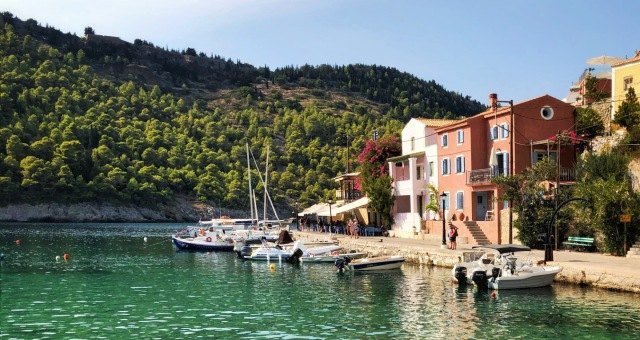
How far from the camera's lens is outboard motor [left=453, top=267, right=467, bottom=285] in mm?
31469

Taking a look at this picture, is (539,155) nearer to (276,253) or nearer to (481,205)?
(481,205)

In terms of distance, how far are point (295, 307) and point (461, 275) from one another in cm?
902

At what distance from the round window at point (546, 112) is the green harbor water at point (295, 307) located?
16.1m

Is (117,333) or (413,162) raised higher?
(413,162)

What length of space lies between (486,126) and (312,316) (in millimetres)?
31022

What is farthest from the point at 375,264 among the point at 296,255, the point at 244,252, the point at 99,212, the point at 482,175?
the point at 99,212

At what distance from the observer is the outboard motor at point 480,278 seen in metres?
29.8

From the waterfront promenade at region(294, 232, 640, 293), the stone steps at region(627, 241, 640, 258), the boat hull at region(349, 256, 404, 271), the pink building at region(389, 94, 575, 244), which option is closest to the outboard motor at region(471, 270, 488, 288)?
the waterfront promenade at region(294, 232, 640, 293)

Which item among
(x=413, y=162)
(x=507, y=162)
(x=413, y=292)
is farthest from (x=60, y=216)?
(x=413, y=292)

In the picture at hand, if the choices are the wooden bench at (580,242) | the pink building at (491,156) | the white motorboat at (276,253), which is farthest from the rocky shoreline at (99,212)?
the wooden bench at (580,242)

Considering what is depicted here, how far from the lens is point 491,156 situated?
155 ft

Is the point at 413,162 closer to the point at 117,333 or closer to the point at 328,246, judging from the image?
the point at 328,246

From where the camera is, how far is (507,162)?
1880 inches

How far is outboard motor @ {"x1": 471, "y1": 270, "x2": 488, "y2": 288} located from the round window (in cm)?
2176
